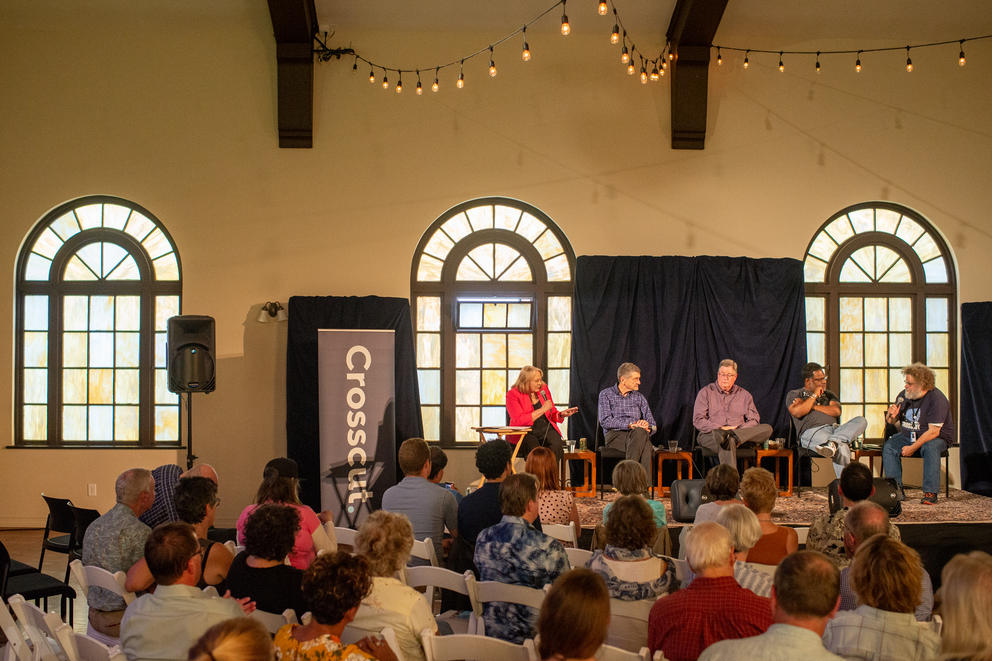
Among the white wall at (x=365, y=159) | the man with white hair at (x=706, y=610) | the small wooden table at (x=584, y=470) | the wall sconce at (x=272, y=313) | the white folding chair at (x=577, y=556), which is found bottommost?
the small wooden table at (x=584, y=470)

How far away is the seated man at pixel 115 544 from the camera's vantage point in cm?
373

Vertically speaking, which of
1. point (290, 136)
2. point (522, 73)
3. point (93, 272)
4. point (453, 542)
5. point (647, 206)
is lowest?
point (453, 542)

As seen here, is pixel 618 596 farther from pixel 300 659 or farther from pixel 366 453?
pixel 366 453

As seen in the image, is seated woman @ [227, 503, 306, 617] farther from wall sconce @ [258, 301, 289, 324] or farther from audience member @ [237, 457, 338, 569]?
wall sconce @ [258, 301, 289, 324]

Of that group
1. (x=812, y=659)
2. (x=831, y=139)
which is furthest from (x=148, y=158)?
(x=812, y=659)

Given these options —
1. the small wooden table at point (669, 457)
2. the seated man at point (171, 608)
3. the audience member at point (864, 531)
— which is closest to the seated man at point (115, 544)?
the seated man at point (171, 608)

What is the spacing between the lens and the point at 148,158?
848 cm

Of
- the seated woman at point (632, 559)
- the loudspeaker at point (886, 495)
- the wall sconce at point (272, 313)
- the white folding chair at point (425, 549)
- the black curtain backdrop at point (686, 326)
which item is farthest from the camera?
the black curtain backdrop at point (686, 326)

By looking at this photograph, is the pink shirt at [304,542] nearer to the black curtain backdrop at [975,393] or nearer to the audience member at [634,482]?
the audience member at [634,482]

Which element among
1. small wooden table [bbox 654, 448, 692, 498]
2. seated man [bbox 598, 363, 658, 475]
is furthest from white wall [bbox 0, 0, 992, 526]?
small wooden table [bbox 654, 448, 692, 498]

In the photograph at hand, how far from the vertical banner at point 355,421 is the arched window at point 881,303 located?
4451 mm

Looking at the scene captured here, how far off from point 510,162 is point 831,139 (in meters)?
3.32

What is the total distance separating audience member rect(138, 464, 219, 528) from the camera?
4785 mm

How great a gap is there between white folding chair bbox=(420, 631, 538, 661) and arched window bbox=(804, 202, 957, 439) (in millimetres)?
7125
